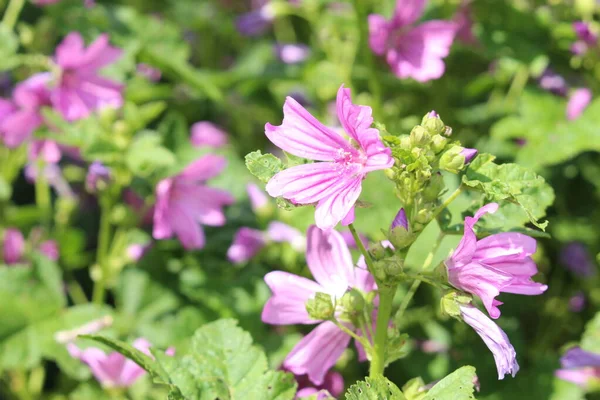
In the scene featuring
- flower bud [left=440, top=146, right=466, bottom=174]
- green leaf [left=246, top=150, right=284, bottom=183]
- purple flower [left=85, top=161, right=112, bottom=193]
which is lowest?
purple flower [left=85, top=161, right=112, bottom=193]

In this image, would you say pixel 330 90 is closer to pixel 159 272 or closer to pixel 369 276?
pixel 159 272

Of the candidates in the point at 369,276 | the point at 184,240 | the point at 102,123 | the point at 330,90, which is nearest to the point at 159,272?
the point at 184,240

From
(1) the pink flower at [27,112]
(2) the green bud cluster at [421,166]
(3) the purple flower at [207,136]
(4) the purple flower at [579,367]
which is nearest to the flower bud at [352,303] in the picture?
(2) the green bud cluster at [421,166]

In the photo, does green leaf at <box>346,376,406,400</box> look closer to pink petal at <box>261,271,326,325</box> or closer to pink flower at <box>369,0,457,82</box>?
pink petal at <box>261,271,326,325</box>

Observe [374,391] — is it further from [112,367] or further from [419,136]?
[112,367]

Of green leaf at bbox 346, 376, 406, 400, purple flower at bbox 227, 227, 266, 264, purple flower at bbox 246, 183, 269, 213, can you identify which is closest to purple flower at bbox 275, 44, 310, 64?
purple flower at bbox 246, 183, 269, 213

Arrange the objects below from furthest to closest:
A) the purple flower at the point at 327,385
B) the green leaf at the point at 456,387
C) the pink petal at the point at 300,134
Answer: the purple flower at the point at 327,385 < the pink petal at the point at 300,134 < the green leaf at the point at 456,387

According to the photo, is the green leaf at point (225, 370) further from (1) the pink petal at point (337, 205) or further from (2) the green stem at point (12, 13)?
(2) the green stem at point (12, 13)
